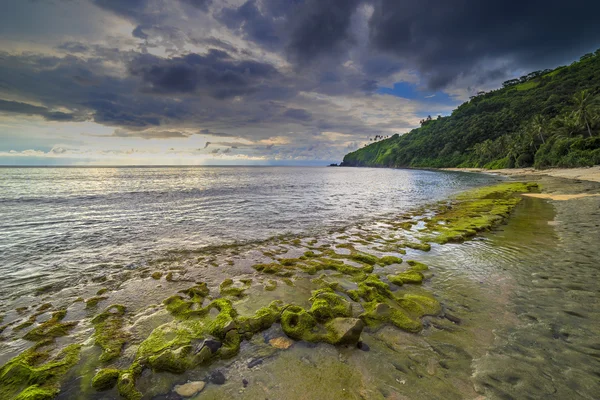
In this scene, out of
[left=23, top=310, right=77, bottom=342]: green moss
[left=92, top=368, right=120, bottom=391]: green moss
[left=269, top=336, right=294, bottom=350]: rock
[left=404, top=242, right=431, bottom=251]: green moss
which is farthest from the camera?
[left=404, top=242, right=431, bottom=251]: green moss

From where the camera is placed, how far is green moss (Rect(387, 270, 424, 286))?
9.07 meters

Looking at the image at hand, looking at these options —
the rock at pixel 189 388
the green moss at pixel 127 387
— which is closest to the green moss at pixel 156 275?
the green moss at pixel 127 387

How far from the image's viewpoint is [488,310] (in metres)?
6.90

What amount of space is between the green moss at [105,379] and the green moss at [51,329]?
110 inches

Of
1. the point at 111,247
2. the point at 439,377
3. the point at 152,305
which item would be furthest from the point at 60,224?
the point at 439,377

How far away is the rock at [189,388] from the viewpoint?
460 centimetres

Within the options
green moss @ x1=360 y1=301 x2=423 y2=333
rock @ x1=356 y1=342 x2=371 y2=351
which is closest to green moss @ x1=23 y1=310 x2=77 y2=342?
rock @ x1=356 y1=342 x2=371 y2=351

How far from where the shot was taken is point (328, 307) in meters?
6.98

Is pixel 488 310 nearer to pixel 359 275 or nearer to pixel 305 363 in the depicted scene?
pixel 359 275

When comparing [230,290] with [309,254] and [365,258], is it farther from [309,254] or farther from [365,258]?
[365,258]

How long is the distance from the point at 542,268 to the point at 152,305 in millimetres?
13863

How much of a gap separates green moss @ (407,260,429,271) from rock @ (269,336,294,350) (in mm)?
6406

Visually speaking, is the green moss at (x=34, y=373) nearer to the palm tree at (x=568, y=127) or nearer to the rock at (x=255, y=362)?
Answer: the rock at (x=255, y=362)

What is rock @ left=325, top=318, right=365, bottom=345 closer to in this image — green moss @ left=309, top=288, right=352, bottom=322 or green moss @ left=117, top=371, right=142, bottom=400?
green moss @ left=309, top=288, right=352, bottom=322
